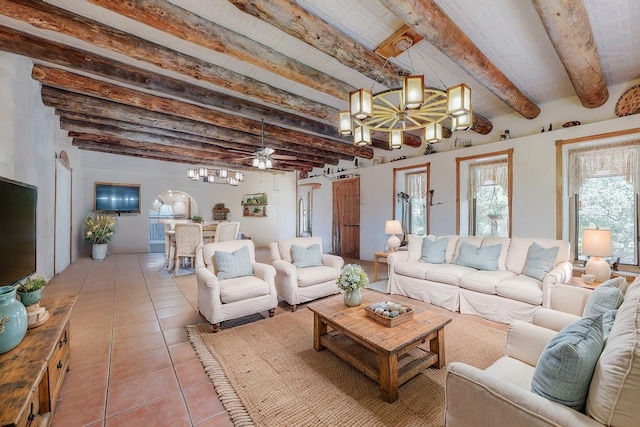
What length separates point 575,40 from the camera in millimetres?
2238

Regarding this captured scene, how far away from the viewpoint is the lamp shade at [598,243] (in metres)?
2.64

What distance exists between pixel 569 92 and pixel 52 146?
7804 millimetres

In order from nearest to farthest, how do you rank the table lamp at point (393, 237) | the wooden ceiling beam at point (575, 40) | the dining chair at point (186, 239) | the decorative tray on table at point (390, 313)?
the wooden ceiling beam at point (575, 40), the decorative tray on table at point (390, 313), the table lamp at point (393, 237), the dining chair at point (186, 239)

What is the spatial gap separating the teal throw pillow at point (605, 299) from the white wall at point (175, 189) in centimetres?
852

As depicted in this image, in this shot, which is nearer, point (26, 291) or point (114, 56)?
point (26, 291)

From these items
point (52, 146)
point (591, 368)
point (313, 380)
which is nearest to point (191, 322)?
point (313, 380)

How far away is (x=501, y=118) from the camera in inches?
178

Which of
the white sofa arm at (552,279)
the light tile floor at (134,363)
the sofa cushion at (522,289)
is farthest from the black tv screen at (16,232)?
the white sofa arm at (552,279)

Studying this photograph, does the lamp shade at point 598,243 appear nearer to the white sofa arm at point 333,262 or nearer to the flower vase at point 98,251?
the white sofa arm at point 333,262

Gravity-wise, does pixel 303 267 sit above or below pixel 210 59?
below

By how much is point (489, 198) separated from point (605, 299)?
3.70 m

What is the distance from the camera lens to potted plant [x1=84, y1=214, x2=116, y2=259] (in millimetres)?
6551

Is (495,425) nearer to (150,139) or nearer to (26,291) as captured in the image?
(26,291)

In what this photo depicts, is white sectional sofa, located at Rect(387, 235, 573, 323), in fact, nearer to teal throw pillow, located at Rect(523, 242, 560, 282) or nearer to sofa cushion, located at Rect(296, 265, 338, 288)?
teal throw pillow, located at Rect(523, 242, 560, 282)
